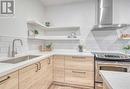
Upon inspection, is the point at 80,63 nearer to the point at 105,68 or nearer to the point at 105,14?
the point at 105,68

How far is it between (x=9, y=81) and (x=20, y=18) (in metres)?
1.59

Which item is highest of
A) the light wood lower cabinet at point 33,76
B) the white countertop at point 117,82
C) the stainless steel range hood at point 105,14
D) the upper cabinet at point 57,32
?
the stainless steel range hood at point 105,14

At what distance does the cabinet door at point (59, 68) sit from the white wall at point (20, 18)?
985 mm

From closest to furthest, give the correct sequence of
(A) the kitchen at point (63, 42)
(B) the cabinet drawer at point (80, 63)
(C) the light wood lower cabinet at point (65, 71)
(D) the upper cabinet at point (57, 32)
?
(A) the kitchen at point (63, 42) → (C) the light wood lower cabinet at point (65, 71) → (B) the cabinet drawer at point (80, 63) → (D) the upper cabinet at point (57, 32)

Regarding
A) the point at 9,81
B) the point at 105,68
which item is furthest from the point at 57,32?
the point at 9,81

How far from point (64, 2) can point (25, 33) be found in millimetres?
1549

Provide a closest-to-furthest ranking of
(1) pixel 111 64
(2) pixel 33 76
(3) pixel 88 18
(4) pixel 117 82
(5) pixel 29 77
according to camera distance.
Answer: (4) pixel 117 82, (5) pixel 29 77, (2) pixel 33 76, (1) pixel 111 64, (3) pixel 88 18

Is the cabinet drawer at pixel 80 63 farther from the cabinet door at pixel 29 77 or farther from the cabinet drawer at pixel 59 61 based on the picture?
the cabinet door at pixel 29 77

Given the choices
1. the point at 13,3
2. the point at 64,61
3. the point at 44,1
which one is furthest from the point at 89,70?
the point at 44,1

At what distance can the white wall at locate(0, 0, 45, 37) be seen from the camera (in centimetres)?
201

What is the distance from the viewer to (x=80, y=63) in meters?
2.48

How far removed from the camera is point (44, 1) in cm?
325

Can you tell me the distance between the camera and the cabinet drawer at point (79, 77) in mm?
2428

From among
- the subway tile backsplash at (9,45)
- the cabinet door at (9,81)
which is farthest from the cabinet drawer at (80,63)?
the cabinet door at (9,81)
